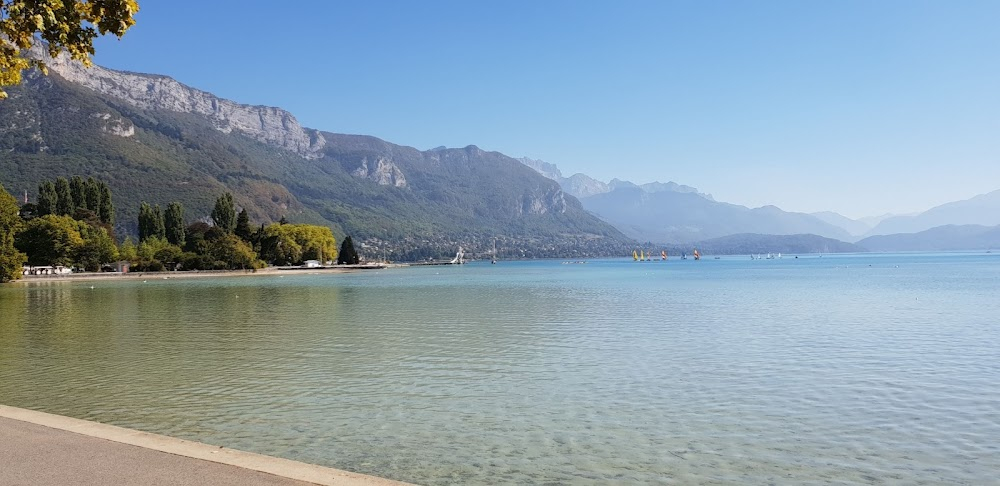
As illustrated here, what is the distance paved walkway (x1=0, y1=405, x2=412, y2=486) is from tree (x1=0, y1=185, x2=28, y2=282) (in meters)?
94.3

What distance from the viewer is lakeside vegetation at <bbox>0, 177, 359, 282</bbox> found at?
108 m

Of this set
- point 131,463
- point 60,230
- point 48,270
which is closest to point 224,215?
point 60,230

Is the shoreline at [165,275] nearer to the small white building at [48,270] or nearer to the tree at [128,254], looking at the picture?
the small white building at [48,270]

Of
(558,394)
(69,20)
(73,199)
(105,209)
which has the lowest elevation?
(558,394)

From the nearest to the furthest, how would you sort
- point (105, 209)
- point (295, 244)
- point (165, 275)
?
point (165, 275) < point (105, 209) < point (295, 244)

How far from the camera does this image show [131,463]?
8.17 m

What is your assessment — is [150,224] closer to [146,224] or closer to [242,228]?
[146,224]

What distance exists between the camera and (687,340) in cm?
2645

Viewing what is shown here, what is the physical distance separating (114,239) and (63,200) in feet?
42.1

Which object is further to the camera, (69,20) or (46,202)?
(46,202)

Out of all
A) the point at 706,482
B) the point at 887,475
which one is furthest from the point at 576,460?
the point at 887,475

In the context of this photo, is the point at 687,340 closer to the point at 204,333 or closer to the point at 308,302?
the point at 204,333

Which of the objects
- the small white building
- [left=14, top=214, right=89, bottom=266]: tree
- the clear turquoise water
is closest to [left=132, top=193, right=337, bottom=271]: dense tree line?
the small white building

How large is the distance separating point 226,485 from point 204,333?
82.7ft
